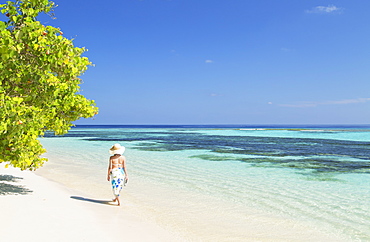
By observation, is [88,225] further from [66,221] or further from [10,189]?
[10,189]

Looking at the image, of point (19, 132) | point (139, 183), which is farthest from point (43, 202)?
point (139, 183)

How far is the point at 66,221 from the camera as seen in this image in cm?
691

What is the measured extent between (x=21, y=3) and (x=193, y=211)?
295 inches

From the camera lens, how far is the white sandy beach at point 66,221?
19.8ft

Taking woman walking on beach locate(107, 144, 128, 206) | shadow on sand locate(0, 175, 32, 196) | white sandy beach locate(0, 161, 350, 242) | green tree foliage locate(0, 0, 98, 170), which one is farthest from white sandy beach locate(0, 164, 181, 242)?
green tree foliage locate(0, 0, 98, 170)

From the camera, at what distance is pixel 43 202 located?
8.58 m

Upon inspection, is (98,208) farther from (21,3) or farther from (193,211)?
(21,3)

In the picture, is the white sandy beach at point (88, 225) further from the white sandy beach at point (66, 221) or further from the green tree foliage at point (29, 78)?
the green tree foliage at point (29, 78)

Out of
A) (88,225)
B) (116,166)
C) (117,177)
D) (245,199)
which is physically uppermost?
(116,166)

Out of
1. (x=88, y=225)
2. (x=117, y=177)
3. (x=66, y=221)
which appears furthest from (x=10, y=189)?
(x=88, y=225)

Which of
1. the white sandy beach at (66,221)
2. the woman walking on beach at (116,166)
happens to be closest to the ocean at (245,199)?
the white sandy beach at (66,221)

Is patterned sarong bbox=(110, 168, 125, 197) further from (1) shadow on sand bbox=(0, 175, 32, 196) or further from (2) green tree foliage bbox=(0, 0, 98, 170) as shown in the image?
(1) shadow on sand bbox=(0, 175, 32, 196)

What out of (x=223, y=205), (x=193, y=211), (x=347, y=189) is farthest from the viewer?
(x=347, y=189)

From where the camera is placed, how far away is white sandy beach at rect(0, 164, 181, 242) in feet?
19.8
